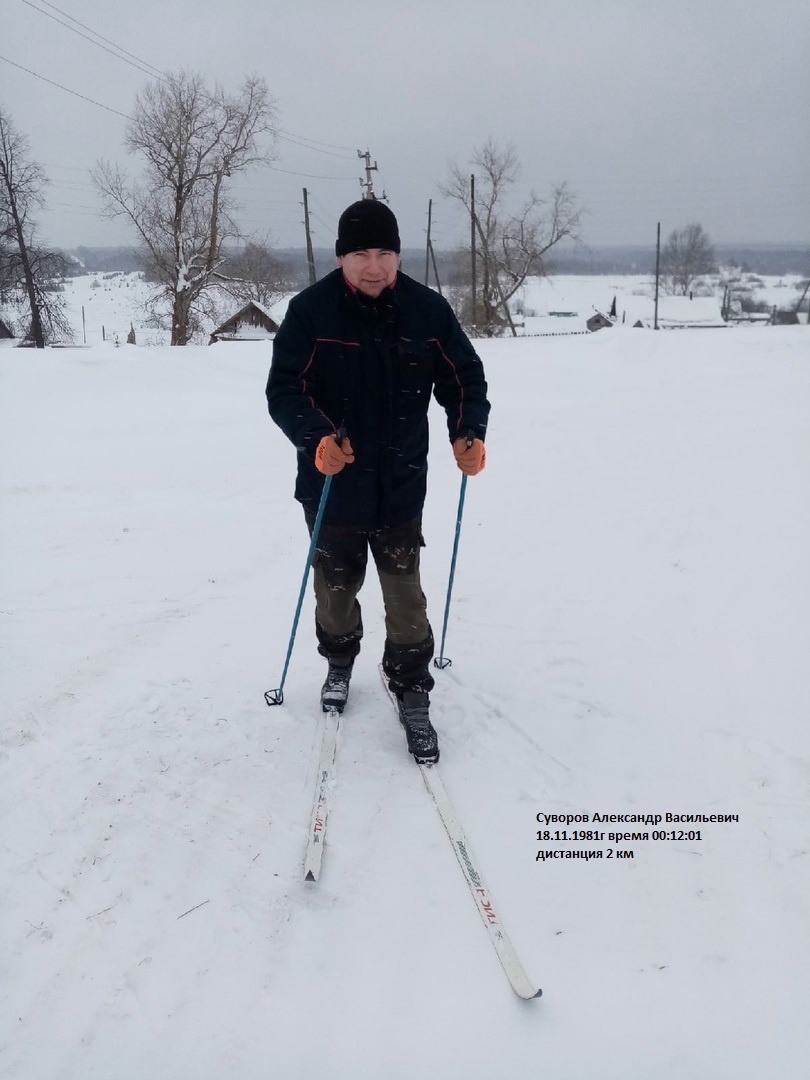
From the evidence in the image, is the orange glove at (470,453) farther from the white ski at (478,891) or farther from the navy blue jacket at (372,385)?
the white ski at (478,891)

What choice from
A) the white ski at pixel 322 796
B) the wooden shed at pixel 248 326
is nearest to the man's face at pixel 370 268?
the white ski at pixel 322 796

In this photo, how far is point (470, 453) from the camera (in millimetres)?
2701

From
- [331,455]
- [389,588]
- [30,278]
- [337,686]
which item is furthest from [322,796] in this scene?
[30,278]

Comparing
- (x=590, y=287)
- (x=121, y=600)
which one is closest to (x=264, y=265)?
(x=121, y=600)

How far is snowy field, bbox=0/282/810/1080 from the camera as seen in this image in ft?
5.59

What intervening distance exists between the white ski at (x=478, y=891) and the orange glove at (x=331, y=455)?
1179 mm

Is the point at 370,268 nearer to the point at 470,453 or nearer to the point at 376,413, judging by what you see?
the point at 376,413

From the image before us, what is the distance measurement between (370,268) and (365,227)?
0.45ft

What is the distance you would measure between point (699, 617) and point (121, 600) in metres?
3.27

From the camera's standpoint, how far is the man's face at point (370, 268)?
2424 mm

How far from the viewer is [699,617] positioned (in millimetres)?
3795

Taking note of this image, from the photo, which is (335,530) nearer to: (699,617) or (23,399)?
(699,617)

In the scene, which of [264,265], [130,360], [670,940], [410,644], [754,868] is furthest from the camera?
[264,265]

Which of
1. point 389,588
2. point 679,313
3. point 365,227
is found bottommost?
point 389,588
